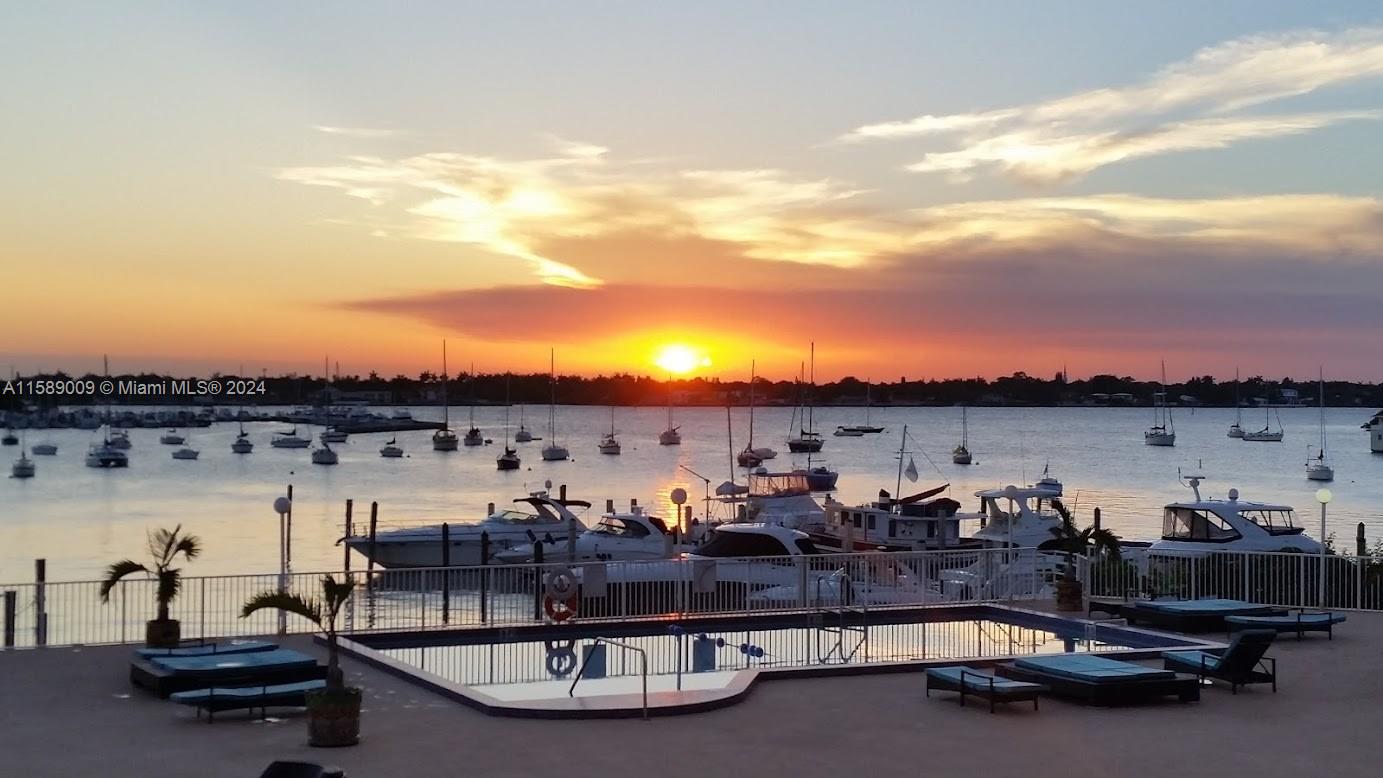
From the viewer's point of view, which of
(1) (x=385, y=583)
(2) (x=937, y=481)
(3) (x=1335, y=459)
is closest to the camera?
(1) (x=385, y=583)

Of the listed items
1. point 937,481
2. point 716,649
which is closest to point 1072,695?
point 716,649

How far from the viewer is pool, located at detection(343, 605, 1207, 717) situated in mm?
16641

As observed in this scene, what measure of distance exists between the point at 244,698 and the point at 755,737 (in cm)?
505

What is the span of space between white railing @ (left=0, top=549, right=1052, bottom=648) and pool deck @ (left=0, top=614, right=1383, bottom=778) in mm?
4812

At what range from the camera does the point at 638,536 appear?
42.7 m

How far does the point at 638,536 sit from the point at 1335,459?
447ft

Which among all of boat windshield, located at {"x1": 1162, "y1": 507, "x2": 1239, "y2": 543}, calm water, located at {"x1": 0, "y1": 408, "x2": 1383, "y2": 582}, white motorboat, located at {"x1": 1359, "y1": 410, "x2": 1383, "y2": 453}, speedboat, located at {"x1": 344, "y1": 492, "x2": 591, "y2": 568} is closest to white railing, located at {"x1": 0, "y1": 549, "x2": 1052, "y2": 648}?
boat windshield, located at {"x1": 1162, "y1": 507, "x2": 1239, "y2": 543}

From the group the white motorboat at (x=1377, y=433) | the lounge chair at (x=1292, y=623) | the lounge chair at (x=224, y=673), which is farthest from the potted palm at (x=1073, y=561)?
the white motorboat at (x=1377, y=433)

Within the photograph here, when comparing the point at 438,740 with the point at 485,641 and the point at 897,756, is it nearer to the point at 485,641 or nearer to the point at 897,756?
the point at 897,756

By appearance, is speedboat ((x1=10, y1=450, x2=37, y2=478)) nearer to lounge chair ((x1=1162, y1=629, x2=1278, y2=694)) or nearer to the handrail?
the handrail

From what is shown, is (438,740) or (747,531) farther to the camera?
(747,531)

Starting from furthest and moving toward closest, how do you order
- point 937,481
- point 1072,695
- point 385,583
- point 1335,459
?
point 1335,459 < point 937,481 < point 385,583 < point 1072,695

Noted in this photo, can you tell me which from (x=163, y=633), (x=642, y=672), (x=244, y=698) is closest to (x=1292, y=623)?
(x=642, y=672)

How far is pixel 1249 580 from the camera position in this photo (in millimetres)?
27188
